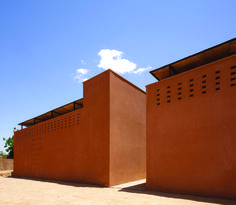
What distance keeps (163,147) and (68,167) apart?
638 centimetres

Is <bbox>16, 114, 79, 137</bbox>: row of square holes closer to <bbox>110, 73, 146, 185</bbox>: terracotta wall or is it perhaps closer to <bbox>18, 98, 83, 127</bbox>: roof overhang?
<bbox>18, 98, 83, 127</bbox>: roof overhang

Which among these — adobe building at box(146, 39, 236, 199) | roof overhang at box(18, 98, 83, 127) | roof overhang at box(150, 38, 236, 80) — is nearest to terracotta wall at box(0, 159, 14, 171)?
roof overhang at box(18, 98, 83, 127)

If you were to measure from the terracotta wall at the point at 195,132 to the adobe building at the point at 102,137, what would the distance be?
6.85 feet

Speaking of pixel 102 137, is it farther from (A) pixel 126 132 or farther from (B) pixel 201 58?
(B) pixel 201 58

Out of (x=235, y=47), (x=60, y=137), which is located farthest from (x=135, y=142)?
(x=235, y=47)

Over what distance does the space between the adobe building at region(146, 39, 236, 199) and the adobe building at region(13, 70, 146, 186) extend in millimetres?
2041

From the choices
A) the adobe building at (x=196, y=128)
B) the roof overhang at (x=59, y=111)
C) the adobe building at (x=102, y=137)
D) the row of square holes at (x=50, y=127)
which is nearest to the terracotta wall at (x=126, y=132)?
the adobe building at (x=102, y=137)

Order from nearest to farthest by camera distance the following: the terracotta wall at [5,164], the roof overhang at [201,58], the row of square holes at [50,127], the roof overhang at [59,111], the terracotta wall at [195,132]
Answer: the terracotta wall at [195,132] < the roof overhang at [201,58] < the row of square holes at [50,127] < the roof overhang at [59,111] < the terracotta wall at [5,164]

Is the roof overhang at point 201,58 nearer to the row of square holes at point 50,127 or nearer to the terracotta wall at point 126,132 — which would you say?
the terracotta wall at point 126,132

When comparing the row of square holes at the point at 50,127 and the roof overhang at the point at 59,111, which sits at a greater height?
the roof overhang at the point at 59,111

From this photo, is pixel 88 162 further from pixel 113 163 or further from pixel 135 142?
pixel 135 142

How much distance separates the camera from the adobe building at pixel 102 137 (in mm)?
9734

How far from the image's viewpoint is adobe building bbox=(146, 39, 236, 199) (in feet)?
20.6

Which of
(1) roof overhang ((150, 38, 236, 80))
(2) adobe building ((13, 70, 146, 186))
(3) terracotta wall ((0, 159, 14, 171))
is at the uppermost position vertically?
(1) roof overhang ((150, 38, 236, 80))
